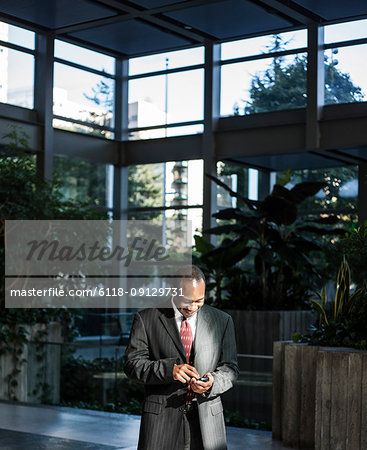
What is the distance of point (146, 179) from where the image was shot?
56.6 feet

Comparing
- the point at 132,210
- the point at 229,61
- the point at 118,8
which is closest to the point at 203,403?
the point at 118,8

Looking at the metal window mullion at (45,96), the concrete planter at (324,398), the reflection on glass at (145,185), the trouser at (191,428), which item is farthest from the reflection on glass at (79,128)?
the trouser at (191,428)

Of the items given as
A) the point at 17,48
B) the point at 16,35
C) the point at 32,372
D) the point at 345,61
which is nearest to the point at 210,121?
the point at 345,61

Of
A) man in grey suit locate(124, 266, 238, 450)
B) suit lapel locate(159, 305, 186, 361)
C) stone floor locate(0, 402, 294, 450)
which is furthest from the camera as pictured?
stone floor locate(0, 402, 294, 450)

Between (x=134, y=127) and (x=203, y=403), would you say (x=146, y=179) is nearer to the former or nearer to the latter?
(x=134, y=127)

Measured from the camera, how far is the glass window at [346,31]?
13805 mm

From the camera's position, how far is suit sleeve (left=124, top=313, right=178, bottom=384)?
131 inches

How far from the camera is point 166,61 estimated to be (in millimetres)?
16984

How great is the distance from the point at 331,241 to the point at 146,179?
15.8ft

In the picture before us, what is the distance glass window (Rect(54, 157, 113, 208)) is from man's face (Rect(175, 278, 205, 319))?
1239cm

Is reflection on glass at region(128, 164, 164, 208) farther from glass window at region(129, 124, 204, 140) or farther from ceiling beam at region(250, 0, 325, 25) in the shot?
ceiling beam at region(250, 0, 325, 25)

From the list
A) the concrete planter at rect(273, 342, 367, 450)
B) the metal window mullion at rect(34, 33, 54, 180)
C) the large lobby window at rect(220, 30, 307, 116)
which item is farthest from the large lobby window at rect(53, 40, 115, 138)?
the concrete planter at rect(273, 342, 367, 450)

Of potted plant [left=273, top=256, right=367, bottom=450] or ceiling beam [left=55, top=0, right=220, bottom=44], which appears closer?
potted plant [left=273, top=256, right=367, bottom=450]

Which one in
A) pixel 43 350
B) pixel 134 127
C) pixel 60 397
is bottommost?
pixel 60 397
